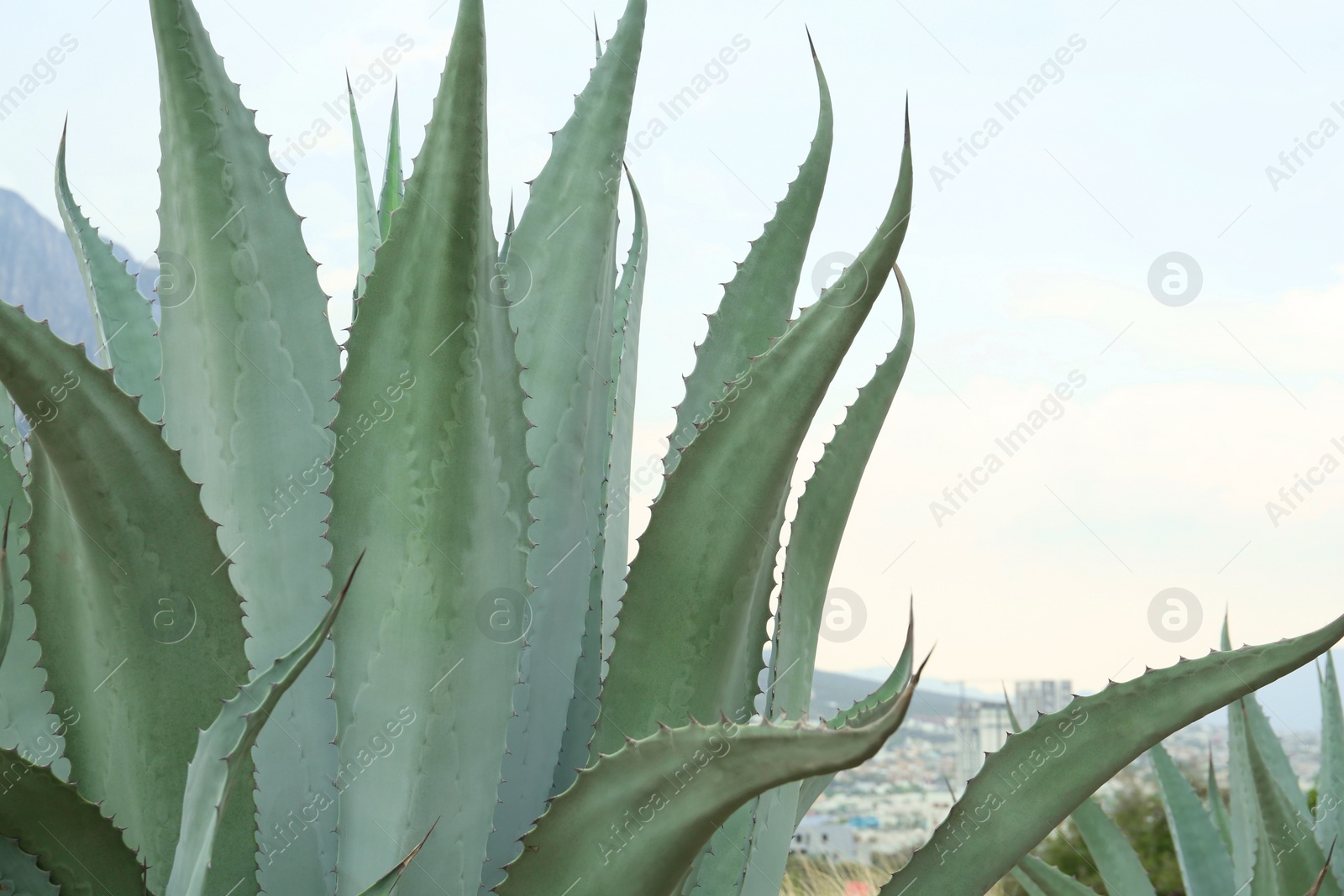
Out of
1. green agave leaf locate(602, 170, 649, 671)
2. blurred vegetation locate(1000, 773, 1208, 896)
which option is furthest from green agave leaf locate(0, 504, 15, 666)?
blurred vegetation locate(1000, 773, 1208, 896)

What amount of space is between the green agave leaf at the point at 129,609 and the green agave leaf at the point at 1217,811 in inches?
83.3

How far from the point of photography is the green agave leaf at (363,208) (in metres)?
0.98

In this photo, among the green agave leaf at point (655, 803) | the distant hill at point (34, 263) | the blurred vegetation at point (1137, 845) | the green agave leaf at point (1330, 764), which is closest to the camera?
the green agave leaf at point (655, 803)

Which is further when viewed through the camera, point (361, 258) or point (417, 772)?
point (361, 258)

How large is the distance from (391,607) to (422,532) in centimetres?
5

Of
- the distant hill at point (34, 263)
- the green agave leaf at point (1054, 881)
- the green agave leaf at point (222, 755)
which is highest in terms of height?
the distant hill at point (34, 263)

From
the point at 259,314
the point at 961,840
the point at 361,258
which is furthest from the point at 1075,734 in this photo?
the point at 361,258

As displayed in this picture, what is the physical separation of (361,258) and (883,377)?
1.65ft

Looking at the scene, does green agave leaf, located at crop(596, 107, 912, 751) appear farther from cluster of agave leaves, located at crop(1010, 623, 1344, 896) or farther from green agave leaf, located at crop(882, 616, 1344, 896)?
cluster of agave leaves, located at crop(1010, 623, 1344, 896)

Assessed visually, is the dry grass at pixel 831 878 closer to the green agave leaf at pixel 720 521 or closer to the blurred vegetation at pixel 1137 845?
the blurred vegetation at pixel 1137 845

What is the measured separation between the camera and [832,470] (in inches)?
34.0

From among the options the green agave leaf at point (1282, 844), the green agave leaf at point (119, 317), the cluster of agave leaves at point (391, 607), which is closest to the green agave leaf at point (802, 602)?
the cluster of agave leaves at point (391, 607)

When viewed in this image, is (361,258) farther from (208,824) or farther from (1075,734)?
(1075,734)

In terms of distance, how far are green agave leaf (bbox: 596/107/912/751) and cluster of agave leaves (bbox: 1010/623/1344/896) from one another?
110cm
